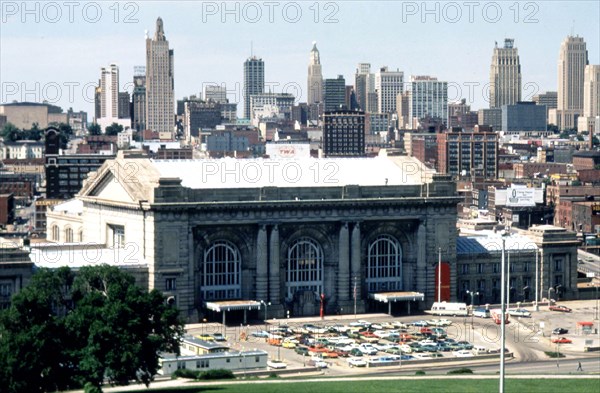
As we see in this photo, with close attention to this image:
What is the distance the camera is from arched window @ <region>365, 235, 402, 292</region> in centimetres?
14275

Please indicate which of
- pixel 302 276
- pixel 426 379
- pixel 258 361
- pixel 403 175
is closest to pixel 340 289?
pixel 302 276

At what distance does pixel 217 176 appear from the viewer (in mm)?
139375

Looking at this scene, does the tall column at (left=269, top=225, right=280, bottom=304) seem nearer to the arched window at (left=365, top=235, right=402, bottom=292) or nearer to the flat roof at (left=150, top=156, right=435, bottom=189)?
the flat roof at (left=150, top=156, right=435, bottom=189)

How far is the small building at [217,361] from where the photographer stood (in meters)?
109

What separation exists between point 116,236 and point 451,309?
2841 centimetres

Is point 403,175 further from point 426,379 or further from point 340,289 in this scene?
point 426,379

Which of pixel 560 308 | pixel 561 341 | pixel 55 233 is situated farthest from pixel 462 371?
pixel 55 233

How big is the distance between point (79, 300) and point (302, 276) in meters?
42.9

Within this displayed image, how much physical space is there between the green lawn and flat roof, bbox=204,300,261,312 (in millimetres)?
34275

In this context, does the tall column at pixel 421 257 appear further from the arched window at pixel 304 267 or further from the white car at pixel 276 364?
the white car at pixel 276 364

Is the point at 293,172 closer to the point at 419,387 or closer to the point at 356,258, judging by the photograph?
the point at 356,258

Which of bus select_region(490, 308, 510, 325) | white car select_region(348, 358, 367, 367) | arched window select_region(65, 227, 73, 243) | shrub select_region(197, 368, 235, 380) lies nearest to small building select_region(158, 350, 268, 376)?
shrub select_region(197, 368, 235, 380)

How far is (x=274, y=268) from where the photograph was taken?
13750 cm

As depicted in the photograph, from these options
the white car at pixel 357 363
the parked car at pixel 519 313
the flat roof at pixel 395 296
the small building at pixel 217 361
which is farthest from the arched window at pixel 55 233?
the white car at pixel 357 363
